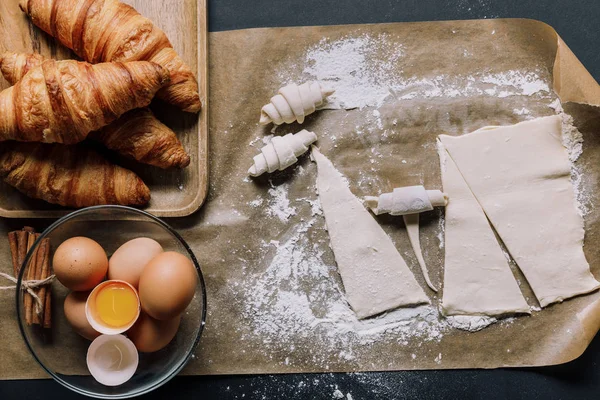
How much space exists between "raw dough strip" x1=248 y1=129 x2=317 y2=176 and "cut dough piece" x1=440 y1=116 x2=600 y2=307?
47 centimetres

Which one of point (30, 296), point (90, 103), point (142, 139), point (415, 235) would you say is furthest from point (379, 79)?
point (30, 296)

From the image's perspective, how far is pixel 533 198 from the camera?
173 centimetres

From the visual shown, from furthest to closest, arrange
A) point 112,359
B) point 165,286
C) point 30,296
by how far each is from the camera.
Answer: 1. point 30,296
2. point 112,359
3. point 165,286

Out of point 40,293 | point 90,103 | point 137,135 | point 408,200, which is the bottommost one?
point 40,293

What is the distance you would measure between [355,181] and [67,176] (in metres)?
0.90

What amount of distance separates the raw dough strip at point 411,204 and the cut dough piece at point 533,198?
162 mm

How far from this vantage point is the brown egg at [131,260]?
4.70ft

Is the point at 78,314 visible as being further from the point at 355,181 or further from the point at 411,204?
the point at 411,204

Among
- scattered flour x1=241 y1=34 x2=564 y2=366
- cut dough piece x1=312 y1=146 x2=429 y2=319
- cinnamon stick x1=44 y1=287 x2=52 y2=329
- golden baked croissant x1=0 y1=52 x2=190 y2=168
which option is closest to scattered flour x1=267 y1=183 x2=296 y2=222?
scattered flour x1=241 y1=34 x2=564 y2=366

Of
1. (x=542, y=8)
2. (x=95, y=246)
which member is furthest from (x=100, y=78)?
(x=542, y=8)

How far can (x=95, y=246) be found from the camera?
143cm

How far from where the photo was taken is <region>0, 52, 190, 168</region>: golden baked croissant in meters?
1.54

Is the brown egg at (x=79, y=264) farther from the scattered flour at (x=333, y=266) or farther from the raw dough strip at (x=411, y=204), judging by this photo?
the raw dough strip at (x=411, y=204)

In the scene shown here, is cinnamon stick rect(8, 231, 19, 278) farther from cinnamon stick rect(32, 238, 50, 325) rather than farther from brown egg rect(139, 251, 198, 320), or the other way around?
brown egg rect(139, 251, 198, 320)
